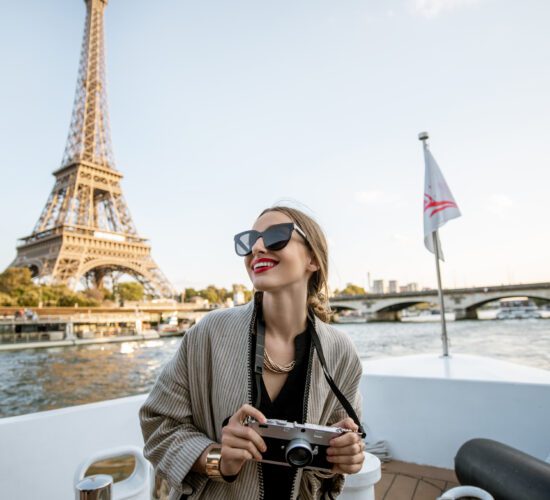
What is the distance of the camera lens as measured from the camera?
0.79 meters

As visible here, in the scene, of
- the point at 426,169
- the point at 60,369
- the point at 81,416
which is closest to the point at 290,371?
the point at 81,416

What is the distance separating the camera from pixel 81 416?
2051 mm

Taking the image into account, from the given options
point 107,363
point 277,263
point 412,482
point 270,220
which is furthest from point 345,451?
point 107,363

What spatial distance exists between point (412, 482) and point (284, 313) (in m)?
2.09

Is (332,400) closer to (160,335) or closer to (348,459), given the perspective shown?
(348,459)

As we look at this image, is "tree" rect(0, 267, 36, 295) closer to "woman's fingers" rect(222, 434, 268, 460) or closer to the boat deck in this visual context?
the boat deck

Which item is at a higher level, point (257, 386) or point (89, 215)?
point (89, 215)

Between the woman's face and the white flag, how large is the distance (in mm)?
3135

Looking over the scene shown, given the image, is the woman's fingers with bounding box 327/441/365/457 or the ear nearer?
the woman's fingers with bounding box 327/441/365/457

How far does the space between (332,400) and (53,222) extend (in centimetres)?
4053

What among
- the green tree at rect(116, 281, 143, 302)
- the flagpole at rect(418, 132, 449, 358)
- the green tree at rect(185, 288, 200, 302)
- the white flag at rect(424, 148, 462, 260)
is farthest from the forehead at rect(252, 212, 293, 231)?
the green tree at rect(185, 288, 200, 302)

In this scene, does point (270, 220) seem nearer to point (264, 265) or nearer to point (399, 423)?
point (264, 265)

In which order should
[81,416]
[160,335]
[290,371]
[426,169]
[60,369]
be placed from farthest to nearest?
1. [160,335]
2. [60,369]
3. [426,169]
4. [81,416]
5. [290,371]

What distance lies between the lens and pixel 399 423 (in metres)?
2.82
